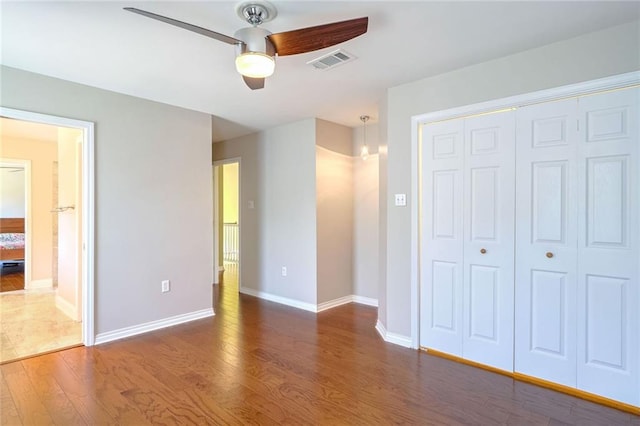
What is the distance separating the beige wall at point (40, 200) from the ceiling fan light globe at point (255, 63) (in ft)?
17.9

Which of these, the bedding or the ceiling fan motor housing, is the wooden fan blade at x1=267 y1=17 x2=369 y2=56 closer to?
the ceiling fan motor housing

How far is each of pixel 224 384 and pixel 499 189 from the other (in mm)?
2590

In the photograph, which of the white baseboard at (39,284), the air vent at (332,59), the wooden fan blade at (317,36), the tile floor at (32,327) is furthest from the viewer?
the white baseboard at (39,284)

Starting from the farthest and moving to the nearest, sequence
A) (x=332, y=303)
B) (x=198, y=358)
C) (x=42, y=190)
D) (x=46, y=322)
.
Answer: (x=42, y=190), (x=332, y=303), (x=46, y=322), (x=198, y=358)

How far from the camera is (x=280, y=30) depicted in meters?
2.21

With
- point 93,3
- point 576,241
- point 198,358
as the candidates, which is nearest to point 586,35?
A: point 576,241

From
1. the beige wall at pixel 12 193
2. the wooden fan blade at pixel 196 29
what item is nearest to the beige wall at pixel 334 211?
the wooden fan blade at pixel 196 29

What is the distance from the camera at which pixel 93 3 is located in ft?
6.28

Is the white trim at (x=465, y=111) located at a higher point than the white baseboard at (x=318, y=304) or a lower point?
higher

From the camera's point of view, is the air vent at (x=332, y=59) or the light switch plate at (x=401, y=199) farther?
the light switch plate at (x=401, y=199)

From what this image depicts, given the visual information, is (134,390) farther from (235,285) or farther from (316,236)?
(235,285)

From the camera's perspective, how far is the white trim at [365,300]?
181 inches

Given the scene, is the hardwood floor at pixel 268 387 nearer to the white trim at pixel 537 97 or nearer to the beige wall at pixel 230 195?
the white trim at pixel 537 97

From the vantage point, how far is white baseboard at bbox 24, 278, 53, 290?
5344 mm
